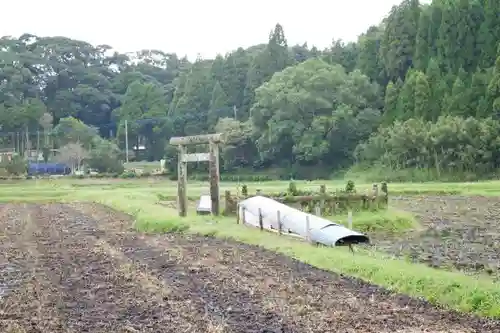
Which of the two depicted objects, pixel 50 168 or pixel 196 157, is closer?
pixel 196 157

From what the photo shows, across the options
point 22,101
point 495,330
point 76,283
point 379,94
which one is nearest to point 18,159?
point 22,101

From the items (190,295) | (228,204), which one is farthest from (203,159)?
(190,295)

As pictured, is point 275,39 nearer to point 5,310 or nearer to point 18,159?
point 18,159

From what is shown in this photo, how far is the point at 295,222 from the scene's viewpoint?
18.7 meters

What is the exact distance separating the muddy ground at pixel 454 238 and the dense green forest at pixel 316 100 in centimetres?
2207

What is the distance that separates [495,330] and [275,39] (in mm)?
68800

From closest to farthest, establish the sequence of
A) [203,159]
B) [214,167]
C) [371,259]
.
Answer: [371,259]
[214,167]
[203,159]

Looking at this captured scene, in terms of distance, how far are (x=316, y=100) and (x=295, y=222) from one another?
44.8 metres

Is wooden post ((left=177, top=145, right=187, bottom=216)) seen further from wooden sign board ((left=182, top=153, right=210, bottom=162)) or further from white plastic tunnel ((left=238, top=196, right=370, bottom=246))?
white plastic tunnel ((left=238, top=196, right=370, bottom=246))

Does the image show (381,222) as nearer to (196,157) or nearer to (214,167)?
(214,167)

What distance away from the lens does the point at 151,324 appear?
9352 mm

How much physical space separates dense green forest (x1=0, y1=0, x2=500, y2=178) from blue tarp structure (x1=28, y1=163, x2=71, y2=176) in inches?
114

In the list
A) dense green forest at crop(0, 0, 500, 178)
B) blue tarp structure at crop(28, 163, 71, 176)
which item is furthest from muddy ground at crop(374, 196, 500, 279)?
blue tarp structure at crop(28, 163, 71, 176)

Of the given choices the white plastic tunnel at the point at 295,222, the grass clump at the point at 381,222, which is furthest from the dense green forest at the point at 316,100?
the white plastic tunnel at the point at 295,222
